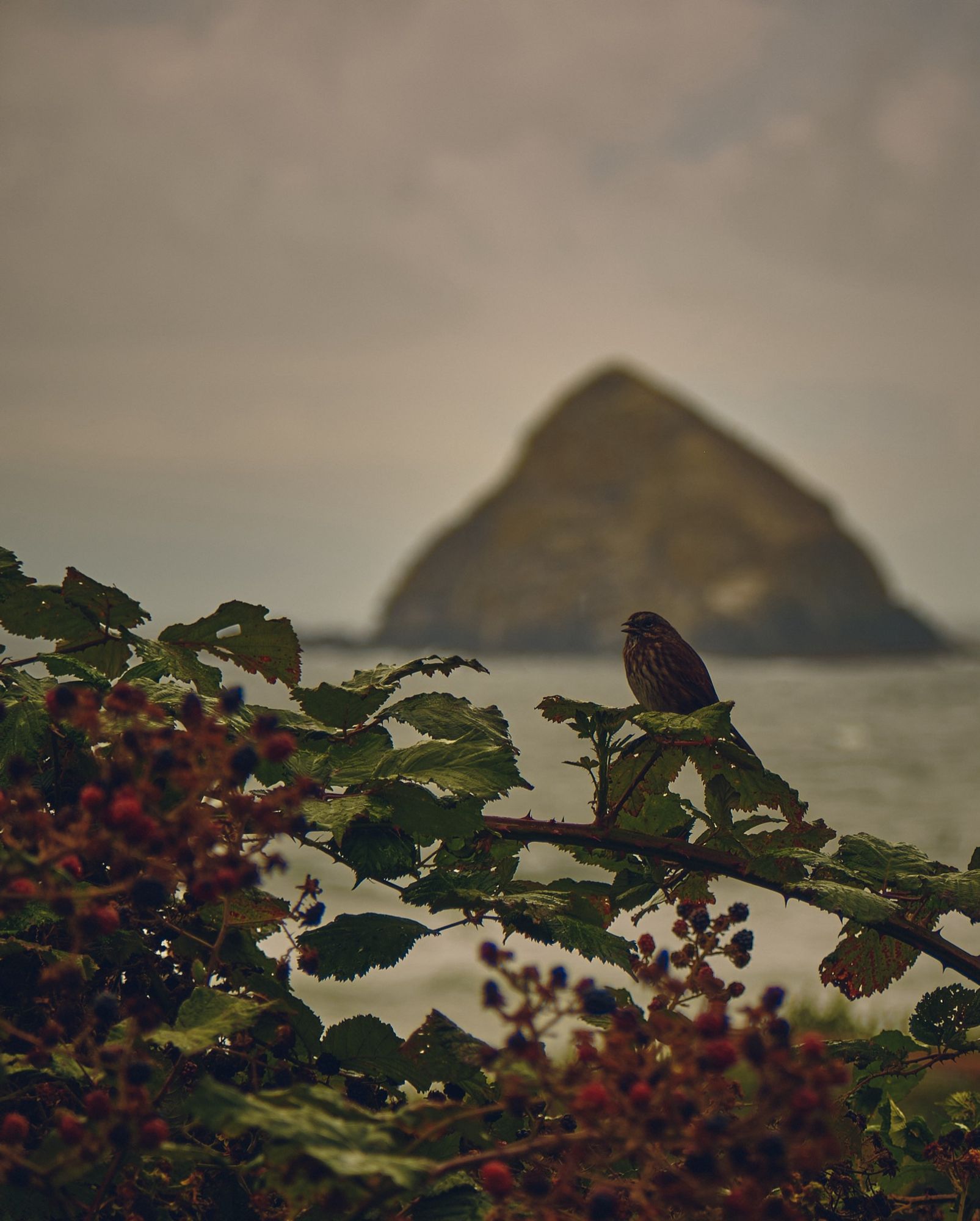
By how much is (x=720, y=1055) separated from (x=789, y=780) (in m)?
47.8

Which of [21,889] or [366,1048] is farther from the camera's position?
[366,1048]

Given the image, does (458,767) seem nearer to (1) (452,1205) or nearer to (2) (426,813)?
(2) (426,813)

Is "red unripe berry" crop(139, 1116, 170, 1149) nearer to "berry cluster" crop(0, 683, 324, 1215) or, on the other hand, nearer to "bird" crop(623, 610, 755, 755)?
"berry cluster" crop(0, 683, 324, 1215)

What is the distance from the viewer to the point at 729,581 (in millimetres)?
169375

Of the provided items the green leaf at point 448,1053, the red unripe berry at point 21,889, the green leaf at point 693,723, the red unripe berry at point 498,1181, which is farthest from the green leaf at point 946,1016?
the red unripe berry at point 21,889

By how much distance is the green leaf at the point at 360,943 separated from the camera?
6.86 ft

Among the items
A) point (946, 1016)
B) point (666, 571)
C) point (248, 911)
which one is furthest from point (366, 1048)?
point (666, 571)

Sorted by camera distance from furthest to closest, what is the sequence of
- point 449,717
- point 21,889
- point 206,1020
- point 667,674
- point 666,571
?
point 666,571 < point 667,674 < point 449,717 < point 206,1020 < point 21,889

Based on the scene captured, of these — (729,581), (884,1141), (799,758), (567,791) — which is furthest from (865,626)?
(884,1141)

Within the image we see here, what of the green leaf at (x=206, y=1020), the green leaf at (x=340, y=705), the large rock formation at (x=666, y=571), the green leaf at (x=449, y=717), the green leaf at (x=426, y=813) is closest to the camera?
the green leaf at (x=206, y=1020)

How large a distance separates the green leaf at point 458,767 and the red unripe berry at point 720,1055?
88cm

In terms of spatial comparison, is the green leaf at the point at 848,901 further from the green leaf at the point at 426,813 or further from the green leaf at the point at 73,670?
the green leaf at the point at 73,670

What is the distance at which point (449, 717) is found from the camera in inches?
101

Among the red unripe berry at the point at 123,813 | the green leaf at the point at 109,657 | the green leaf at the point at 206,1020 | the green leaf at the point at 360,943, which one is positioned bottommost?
the green leaf at the point at 206,1020
